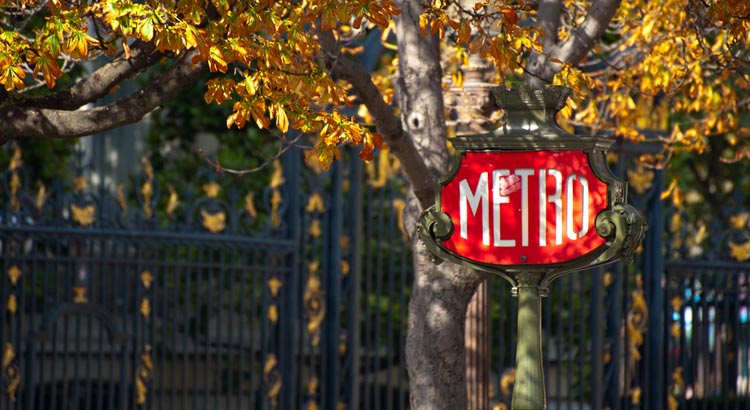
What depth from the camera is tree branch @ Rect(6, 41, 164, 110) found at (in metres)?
5.80

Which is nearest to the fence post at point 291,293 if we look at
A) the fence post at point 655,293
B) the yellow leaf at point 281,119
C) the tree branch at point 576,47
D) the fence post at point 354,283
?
the fence post at point 354,283

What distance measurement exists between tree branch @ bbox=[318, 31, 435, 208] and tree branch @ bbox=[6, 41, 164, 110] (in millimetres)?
832

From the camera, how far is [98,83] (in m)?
5.81

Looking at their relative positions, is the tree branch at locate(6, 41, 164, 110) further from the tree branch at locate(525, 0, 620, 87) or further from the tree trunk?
the tree branch at locate(525, 0, 620, 87)

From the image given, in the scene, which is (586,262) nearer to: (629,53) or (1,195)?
(629,53)

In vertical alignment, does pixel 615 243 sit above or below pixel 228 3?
below

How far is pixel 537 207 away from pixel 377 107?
159 cm

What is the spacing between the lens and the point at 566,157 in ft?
15.0

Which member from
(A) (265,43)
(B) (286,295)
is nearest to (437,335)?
(A) (265,43)

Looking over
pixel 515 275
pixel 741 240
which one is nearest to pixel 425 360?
pixel 515 275

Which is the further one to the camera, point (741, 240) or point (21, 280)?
point (741, 240)

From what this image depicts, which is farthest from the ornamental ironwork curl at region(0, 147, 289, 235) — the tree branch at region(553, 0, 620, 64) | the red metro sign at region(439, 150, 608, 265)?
the red metro sign at region(439, 150, 608, 265)

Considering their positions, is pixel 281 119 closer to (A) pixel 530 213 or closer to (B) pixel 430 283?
(A) pixel 530 213

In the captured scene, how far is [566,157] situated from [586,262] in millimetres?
377
